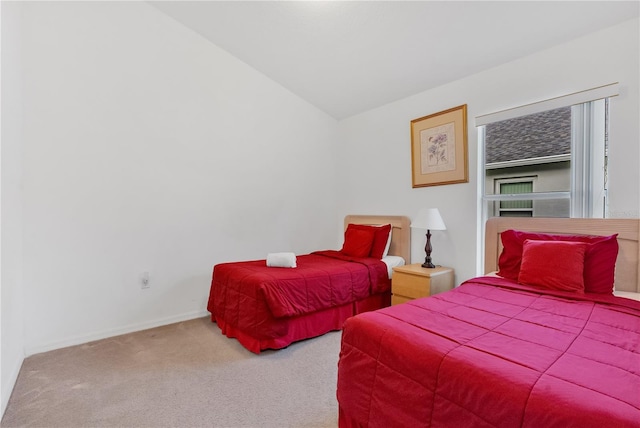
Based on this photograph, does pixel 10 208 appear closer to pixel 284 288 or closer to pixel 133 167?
pixel 133 167

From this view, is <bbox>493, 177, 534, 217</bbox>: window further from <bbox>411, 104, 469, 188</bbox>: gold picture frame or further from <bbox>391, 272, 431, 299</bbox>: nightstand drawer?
<bbox>391, 272, 431, 299</bbox>: nightstand drawer

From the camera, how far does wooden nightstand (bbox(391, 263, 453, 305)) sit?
2.80m

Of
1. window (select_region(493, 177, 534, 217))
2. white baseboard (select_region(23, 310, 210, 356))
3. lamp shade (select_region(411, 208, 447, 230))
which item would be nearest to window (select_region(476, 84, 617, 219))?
window (select_region(493, 177, 534, 217))

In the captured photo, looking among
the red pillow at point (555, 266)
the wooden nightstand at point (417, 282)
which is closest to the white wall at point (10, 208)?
the wooden nightstand at point (417, 282)

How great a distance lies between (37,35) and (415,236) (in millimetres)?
3911

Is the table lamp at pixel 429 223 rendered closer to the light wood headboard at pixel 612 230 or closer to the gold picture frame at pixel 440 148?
the gold picture frame at pixel 440 148

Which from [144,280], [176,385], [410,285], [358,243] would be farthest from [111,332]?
[410,285]

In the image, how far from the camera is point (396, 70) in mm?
3205

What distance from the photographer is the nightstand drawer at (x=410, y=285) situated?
9.18ft

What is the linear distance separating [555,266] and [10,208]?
144 inches

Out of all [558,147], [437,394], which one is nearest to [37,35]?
[437,394]

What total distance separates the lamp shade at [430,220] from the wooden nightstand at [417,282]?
1.34 ft

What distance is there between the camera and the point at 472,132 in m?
3.01

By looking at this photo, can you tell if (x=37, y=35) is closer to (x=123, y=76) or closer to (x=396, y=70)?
(x=123, y=76)
